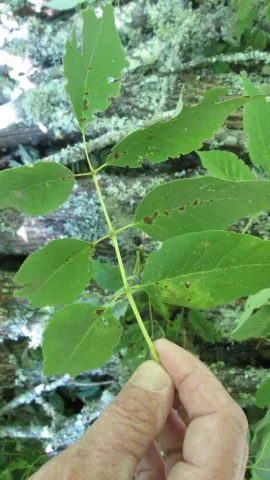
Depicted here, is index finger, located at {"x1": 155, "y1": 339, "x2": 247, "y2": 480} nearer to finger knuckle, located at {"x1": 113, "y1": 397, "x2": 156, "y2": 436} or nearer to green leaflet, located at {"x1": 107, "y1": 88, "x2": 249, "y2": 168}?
finger knuckle, located at {"x1": 113, "y1": 397, "x2": 156, "y2": 436}

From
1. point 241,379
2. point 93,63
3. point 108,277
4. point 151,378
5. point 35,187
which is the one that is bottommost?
point 241,379

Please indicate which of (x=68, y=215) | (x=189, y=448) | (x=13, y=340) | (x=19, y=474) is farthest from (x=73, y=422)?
(x=189, y=448)

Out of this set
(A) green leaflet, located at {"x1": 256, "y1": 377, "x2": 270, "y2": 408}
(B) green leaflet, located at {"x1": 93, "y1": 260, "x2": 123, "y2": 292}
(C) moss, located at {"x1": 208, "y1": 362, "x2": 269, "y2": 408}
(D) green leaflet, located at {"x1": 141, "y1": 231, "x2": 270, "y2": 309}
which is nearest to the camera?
(D) green leaflet, located at {"x1": 141, "y1": 231, "x2": 270, "y2": 309}

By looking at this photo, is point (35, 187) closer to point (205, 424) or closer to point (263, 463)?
point (205, 424)

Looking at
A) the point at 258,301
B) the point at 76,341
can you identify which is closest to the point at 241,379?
the point at 258,301

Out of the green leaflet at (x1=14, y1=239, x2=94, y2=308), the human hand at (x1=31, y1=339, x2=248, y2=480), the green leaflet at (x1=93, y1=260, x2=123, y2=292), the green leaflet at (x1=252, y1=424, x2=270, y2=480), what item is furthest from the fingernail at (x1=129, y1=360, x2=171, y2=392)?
the green leaflet at (x1=93, y1=260, x2=123, y2=292)

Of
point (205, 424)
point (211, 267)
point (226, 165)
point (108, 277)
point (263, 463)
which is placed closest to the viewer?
point (211, 267)

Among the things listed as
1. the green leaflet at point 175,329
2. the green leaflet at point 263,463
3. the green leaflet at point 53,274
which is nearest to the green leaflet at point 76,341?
the green leaflet at point 53,274
